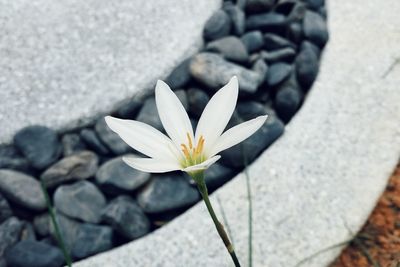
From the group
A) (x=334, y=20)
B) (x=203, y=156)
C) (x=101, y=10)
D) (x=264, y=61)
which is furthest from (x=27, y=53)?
(x=203, y=156)

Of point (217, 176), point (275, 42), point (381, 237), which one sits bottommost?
point (381, 237)

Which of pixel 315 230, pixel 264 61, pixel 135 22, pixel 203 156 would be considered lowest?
pixel 315 230

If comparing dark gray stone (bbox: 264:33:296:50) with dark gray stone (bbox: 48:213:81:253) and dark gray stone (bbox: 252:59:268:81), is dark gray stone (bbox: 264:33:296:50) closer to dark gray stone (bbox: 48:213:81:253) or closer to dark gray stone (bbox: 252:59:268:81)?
dark gray stone (bbox: 252:59:268:81)

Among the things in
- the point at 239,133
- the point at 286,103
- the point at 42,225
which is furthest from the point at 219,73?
the point at 239,133

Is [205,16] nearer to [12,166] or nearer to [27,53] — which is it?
[27,53]

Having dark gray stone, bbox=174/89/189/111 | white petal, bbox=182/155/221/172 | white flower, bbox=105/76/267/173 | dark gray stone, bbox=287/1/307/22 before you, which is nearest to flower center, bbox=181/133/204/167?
white flower, bbox=105/76/267/173

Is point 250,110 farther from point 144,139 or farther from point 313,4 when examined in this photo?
point 144,139
